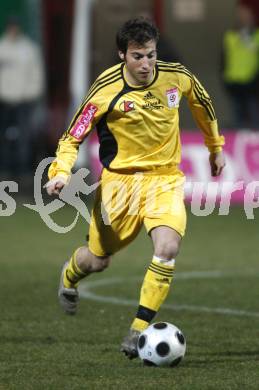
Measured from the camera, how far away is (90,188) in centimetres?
1645

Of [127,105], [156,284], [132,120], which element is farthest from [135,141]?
[156,284]

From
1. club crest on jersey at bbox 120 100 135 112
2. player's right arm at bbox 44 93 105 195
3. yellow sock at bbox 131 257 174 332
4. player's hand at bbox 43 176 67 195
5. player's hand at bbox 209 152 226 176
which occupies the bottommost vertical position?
yellow sock at bbox 131 257 174 332

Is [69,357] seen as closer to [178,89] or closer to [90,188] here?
[178,89]

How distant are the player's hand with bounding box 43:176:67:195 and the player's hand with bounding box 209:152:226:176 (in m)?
1.41

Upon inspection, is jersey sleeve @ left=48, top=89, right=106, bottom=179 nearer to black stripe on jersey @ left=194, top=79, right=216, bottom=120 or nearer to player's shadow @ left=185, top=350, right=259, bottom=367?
black stripe on jersey @ left=194, top=79, right=216, bottom=120

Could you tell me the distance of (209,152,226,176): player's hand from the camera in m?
8.65

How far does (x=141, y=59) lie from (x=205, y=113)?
0.87 meters

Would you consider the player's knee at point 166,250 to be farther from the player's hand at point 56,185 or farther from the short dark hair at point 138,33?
the short dark hair at point 138,33

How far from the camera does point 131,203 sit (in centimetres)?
817

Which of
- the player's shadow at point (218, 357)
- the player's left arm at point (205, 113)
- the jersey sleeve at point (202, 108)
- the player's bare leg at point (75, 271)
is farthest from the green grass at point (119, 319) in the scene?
the jersey sleeve at point (202, 108)

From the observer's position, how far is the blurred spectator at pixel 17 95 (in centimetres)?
1800

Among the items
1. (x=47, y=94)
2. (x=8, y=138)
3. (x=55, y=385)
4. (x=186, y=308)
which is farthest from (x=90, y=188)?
(x=55, y=385)

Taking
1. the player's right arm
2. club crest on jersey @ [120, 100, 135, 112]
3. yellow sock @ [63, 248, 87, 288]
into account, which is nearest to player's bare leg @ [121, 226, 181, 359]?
the player's right arm

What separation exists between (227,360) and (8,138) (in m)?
11.7
